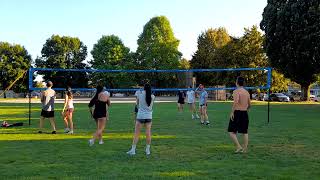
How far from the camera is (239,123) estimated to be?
35.8 ft

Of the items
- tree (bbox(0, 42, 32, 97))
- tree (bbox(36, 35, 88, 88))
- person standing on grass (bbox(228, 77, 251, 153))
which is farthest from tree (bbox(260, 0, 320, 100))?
tree (bbox(0, 42, 32, 97))

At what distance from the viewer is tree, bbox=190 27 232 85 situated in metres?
67.9

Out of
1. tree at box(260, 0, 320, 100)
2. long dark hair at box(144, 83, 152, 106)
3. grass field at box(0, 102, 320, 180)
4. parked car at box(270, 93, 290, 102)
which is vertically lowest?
grass field at box(0, 102, 320, 180)

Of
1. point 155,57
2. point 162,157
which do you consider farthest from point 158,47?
point 162,157

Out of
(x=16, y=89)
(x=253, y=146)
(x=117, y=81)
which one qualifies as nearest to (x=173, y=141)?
(x=253, y=146)

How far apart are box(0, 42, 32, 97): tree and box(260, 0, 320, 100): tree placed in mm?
54425

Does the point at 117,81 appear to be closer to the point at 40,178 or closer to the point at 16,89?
the point at 16,89

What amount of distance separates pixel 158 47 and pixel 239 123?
233 ft

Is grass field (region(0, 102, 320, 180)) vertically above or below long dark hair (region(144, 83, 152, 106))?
below

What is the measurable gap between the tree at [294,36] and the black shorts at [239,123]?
26662 millimetres

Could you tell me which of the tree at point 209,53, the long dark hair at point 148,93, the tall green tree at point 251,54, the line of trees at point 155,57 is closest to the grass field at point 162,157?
the long dark hair at point 148,93

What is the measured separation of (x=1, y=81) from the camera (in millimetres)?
84000

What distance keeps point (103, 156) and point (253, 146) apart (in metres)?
4.37

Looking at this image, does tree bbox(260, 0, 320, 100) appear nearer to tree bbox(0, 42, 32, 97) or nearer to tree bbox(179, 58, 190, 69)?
tree bbox(179, 58, 190, 69)
